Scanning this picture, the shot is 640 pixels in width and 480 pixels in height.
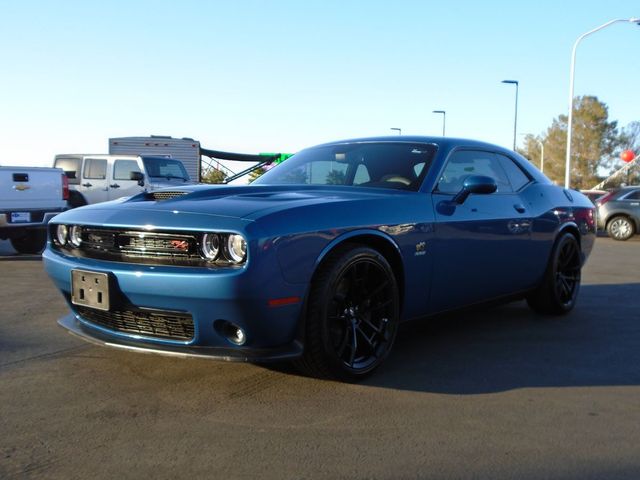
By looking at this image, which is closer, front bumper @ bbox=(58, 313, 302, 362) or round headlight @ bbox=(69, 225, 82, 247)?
front bumper @ bbox=(58, 313, 302, 362)

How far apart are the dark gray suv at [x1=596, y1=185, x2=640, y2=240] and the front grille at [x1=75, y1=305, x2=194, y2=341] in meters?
15.0

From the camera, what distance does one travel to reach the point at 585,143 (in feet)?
175

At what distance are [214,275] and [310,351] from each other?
0.67 m

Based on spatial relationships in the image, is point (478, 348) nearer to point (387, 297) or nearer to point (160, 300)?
point (387, 297)

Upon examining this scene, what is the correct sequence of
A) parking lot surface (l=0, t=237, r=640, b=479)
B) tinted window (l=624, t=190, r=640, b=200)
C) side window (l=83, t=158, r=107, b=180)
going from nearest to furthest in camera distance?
parking lot surface (l=0, t=237, r=640, b=479) < side window (l=83, t=158, r=107, b=180) < tinted window (l=624, t=190, r=640, b=200)

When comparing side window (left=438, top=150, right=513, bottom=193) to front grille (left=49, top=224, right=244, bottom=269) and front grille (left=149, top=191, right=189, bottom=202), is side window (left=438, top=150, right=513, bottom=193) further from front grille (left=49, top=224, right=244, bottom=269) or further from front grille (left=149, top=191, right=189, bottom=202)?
front grille (left=49, top=224, right=244, bottom=269)

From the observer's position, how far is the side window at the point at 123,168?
15.1m

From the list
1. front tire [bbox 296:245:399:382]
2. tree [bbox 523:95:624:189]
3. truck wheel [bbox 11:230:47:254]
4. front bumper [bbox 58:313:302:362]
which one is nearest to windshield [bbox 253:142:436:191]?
front tire [bbox 296:245:399:382]

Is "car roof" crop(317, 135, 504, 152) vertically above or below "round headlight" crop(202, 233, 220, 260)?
above

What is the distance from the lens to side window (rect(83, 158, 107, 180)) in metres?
15.3

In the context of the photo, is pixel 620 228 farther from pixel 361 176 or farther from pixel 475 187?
pixel 361 176

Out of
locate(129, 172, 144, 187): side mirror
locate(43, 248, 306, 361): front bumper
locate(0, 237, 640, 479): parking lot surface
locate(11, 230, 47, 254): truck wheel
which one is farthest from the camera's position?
locate(129, 172, 144, 187): side mirror

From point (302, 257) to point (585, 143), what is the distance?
181ft

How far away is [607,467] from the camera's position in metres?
2.55
